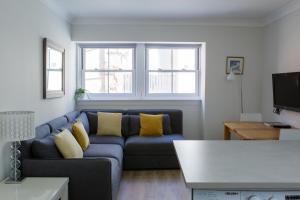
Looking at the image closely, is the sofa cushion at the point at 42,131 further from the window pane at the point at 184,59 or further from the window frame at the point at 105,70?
the window pane at the point at 184,59

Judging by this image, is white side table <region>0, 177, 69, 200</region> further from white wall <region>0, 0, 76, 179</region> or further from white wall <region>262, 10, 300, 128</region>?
white wall <region>262, 10, 300, 128</region>

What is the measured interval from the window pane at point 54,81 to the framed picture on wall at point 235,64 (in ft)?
9.74

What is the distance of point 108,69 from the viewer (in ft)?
18.9

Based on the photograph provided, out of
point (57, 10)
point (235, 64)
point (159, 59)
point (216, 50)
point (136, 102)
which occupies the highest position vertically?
point (57, 10)

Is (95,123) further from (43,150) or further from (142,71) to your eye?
(43,150)

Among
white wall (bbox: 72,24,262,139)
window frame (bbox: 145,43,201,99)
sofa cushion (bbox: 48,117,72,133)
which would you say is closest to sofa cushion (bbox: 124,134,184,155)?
sofa cushion (bbox: 48,117,72,133)

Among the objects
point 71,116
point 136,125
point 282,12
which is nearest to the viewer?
point 282,12

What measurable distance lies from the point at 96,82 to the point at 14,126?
3.43 m

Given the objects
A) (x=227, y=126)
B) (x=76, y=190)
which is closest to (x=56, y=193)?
(x=76, y=190)

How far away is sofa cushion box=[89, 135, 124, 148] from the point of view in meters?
4.43

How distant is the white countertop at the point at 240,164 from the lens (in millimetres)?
1278

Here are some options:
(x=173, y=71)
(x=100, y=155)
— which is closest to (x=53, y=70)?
(x=100, y=155)

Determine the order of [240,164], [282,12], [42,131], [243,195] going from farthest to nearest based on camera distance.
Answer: [282,12]
[42,131]
[240,164]
[243,195]

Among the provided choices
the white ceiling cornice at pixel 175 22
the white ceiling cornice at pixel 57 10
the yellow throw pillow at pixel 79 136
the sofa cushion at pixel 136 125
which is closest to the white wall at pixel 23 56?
the white ceiling cornice at pixel 57 10
